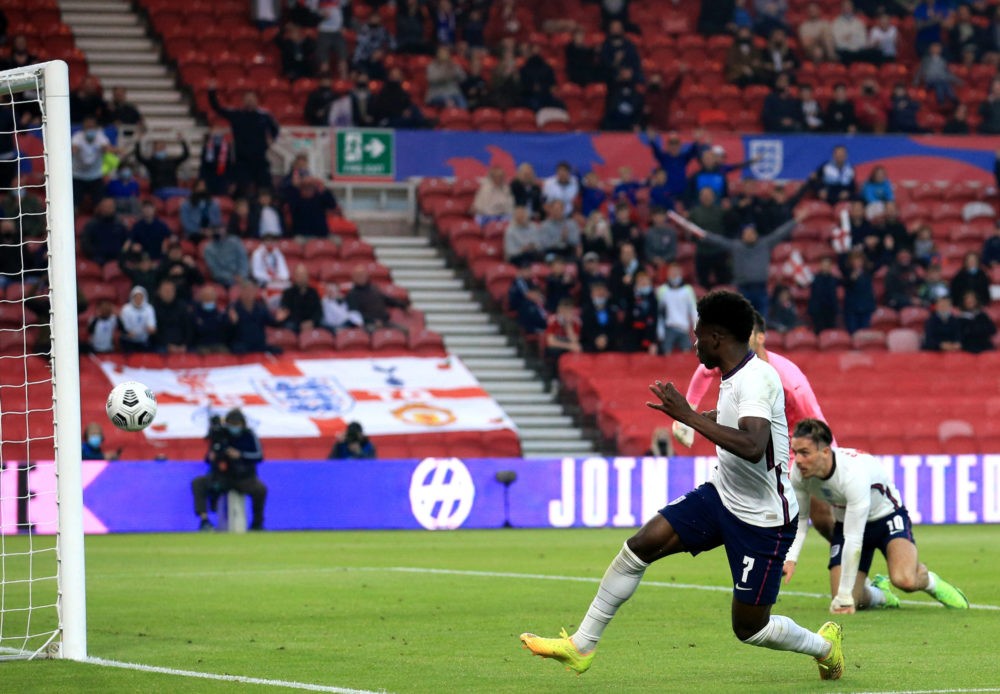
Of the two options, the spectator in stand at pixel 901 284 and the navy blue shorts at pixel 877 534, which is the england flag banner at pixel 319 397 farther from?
the navy blue shorts at pixel 877 534

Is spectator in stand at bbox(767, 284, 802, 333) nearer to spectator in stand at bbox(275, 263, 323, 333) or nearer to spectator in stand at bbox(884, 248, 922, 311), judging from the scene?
spectator in stand at bbox(884, 248, 922, 311)

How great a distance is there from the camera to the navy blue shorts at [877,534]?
1193 cm

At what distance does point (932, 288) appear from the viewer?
28.0m

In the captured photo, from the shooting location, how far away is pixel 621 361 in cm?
2572

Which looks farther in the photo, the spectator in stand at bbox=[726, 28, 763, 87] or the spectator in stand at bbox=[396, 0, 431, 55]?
the spectator in stand at bbox=[726, 28, 763, 87]

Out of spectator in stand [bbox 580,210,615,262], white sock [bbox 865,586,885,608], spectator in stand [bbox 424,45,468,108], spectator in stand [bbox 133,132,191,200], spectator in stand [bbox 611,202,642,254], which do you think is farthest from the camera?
spectator in stand [bbox 424,45,468,108]

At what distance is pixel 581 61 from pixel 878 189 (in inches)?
234

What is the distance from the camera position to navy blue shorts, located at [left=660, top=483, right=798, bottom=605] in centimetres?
778

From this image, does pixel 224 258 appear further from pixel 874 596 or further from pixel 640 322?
pixel 874 596

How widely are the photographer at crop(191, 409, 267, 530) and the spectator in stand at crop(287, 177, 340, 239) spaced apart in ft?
20.3

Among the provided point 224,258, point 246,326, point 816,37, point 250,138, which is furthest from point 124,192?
point 816,37

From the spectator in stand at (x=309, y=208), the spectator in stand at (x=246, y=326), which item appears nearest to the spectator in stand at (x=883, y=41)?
the spectator in stand at (x=309, y=208)

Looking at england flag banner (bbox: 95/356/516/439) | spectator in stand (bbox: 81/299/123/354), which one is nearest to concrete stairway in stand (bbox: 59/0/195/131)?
spectator in stand (bbox: 81/299/123/354)

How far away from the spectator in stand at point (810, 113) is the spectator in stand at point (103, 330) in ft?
45.5
